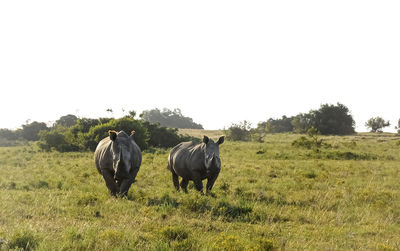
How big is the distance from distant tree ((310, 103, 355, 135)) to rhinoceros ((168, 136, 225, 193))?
5507cm

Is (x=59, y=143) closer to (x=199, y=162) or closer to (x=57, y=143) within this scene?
(x=57, y=143)

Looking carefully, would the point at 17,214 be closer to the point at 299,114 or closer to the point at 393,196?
the point at 393,196

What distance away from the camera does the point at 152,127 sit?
35125 mm

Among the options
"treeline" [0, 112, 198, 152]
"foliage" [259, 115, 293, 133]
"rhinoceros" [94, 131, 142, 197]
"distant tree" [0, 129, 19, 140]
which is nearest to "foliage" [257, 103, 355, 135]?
"foliage" [259, 115, 293, 133]

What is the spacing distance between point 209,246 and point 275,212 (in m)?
3.07

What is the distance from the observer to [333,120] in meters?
61.4

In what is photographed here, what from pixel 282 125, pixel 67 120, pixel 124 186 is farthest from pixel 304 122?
pixel 124 186

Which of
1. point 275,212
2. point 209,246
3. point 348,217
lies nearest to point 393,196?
point 348,217

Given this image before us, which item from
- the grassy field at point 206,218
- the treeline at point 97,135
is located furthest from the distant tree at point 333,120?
the grassy field at point 206,218

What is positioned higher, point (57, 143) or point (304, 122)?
point (304, 122)

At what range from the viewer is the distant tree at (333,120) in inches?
2406

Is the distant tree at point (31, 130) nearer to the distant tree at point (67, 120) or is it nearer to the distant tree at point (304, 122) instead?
the distant tree at point (67, 120)

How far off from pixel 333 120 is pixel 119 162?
60.4m

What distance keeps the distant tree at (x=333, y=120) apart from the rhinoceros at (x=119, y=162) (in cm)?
5701
